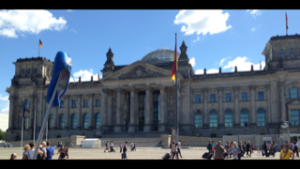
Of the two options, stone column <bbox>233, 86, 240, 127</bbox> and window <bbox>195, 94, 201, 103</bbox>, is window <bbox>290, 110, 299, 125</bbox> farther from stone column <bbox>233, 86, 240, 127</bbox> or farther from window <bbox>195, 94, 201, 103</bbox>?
window <bbox>195, 94, 201, 103</bbox>

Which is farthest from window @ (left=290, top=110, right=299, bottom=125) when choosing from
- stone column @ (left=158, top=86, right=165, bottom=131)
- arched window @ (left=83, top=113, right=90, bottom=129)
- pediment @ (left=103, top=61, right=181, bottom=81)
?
arched window @ (left=83, top=113, right=90, bottom=129)

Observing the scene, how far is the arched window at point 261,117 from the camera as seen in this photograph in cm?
6371

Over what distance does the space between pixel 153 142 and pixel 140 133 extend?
8307 mm

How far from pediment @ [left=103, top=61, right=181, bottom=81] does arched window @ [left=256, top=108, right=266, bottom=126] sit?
19.6 meters

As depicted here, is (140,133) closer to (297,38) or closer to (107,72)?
(107,72)

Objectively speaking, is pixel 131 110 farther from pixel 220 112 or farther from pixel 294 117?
pixel 294 117

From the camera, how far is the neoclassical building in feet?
203

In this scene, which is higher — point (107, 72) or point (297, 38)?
point (297, 38)

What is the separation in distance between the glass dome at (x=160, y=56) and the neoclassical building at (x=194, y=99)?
335cm
